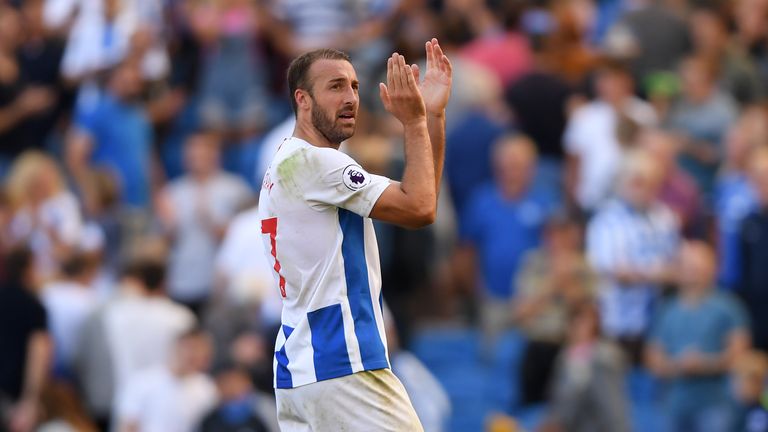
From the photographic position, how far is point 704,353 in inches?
457

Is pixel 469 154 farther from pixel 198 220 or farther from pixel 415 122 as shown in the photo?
pixel 415 122

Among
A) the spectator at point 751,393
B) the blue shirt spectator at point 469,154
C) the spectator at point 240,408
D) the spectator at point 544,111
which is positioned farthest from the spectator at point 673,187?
the spectator at point 240,408

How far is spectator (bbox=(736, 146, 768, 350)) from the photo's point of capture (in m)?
12.0

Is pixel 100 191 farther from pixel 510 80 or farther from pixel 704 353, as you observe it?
pixel 704 353

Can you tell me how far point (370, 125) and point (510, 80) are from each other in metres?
2.74

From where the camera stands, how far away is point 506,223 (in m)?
13.1

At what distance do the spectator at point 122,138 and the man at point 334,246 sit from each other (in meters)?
8.51

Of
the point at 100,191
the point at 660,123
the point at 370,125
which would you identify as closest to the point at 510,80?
the point at 660,123

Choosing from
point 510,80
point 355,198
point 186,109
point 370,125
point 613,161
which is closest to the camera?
point 355,198

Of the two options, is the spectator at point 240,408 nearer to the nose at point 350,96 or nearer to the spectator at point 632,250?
the spectator at point 632,250

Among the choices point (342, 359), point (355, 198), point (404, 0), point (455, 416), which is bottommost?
point (455, 416)

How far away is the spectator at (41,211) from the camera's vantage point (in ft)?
43.5

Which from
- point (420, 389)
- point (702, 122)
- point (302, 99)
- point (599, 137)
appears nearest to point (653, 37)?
point (702, 122)

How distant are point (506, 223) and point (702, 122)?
2.02 metres
